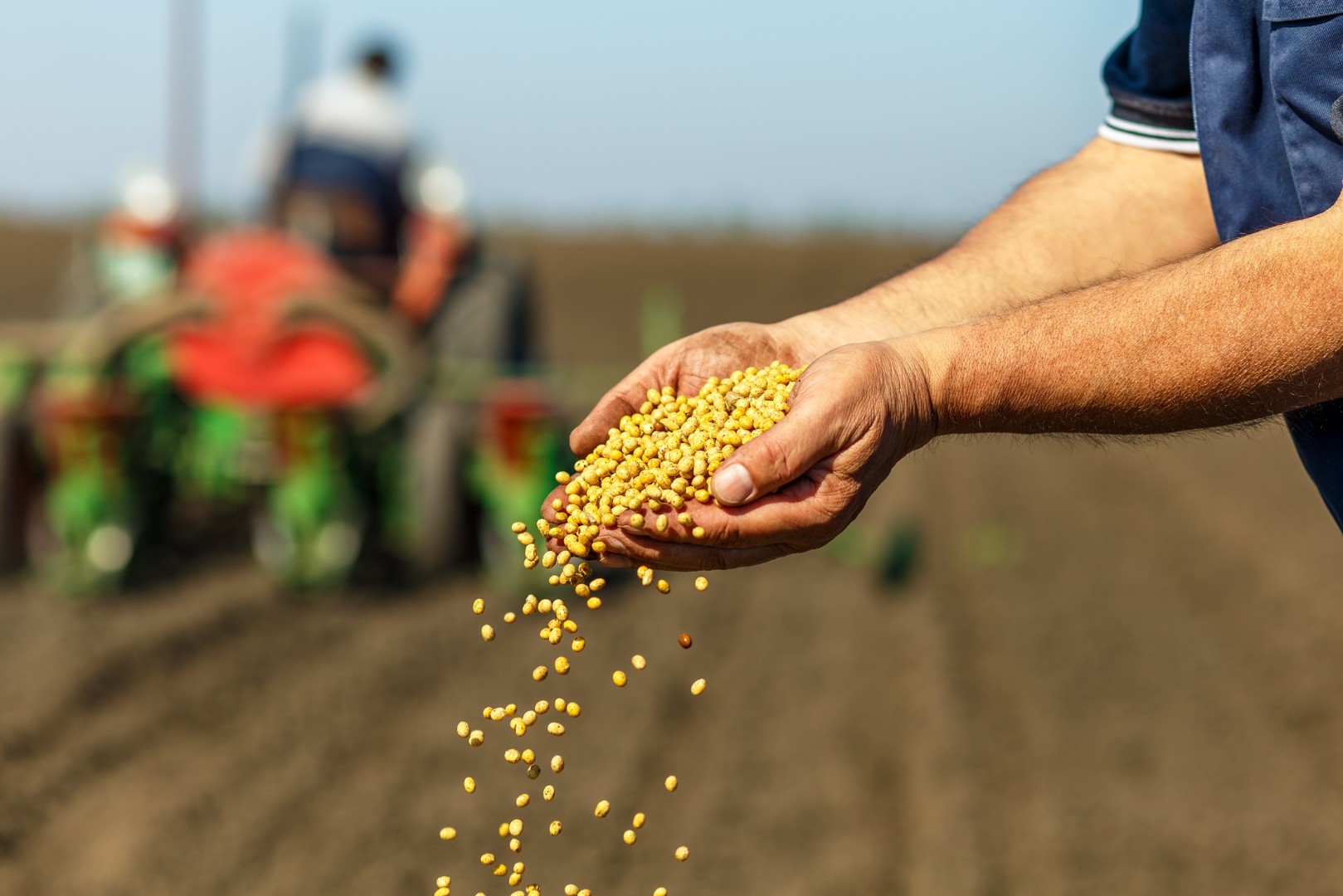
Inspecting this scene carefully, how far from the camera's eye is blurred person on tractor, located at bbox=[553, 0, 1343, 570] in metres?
1.43

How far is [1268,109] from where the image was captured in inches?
61.4

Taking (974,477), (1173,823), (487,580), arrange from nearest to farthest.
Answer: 1. (1173,823)
2. (487,580)
3. (974,477)

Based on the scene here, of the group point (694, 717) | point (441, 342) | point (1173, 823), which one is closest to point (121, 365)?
point (441, 342)

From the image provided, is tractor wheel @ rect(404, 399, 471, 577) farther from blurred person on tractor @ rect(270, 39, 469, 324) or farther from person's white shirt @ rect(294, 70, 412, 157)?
person's white shirt @ rect(294, 70, 412, 157)

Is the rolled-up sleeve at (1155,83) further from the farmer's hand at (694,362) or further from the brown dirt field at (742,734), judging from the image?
the brown dirt field at (742,734)

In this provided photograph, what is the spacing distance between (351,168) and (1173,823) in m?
4.64

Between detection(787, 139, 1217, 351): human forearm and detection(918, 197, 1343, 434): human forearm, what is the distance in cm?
33

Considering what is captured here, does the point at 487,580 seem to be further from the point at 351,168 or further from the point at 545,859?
the point at 545,859

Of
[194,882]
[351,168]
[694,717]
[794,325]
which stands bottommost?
[694,717]

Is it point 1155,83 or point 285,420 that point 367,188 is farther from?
point 1155,83

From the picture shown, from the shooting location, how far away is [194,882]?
3623mm

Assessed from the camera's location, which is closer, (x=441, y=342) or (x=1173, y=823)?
(x=1173, y=823)

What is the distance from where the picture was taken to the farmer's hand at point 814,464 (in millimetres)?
1523

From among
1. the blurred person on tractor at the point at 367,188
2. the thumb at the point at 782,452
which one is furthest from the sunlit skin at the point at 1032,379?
the blurred person on tractor at the point at 367,188
